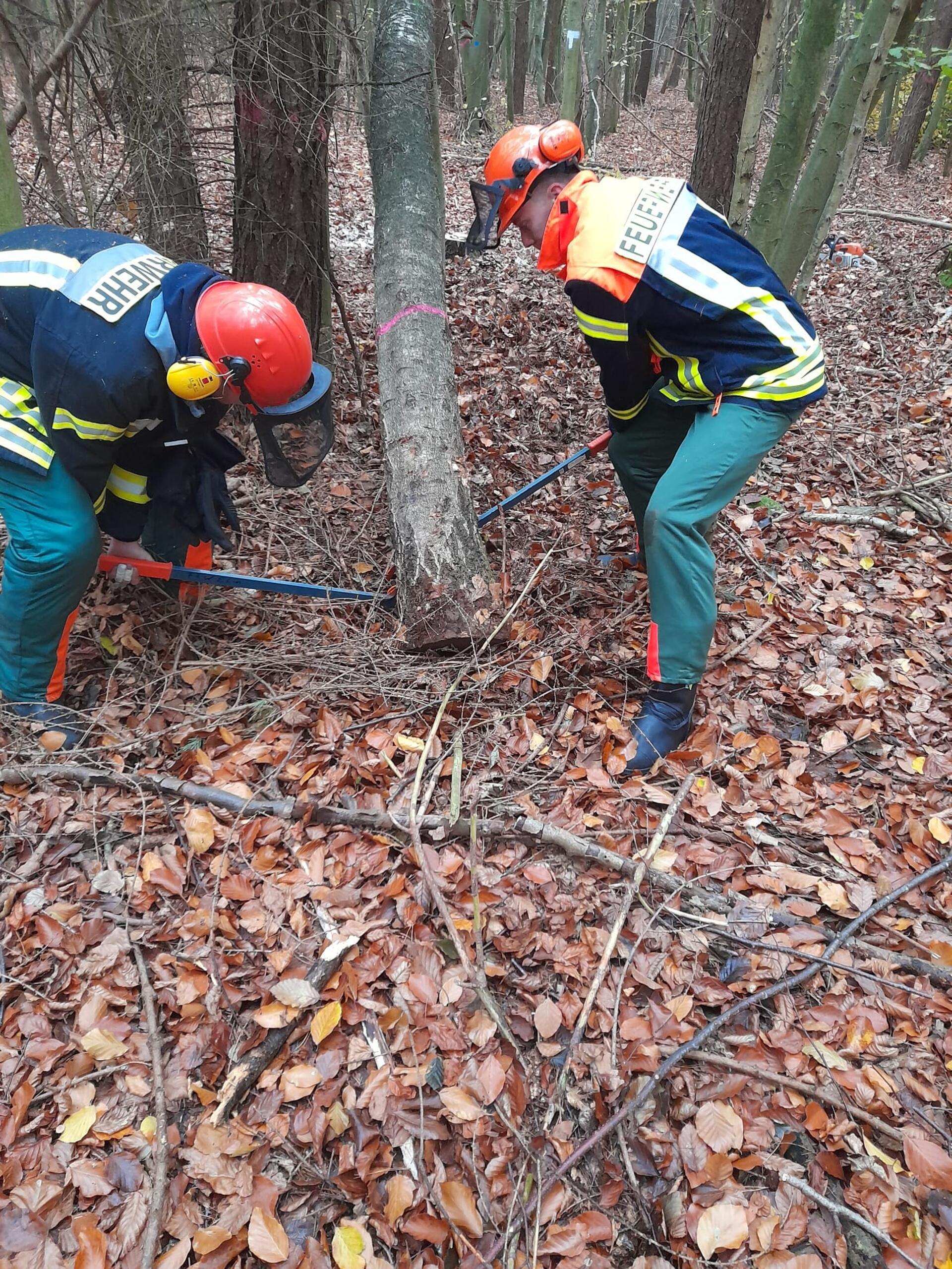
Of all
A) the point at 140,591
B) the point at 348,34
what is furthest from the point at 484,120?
the point at 140,591

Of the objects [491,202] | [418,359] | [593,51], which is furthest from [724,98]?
[593,51]

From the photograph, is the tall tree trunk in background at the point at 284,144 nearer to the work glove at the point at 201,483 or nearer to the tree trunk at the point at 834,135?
the work glove at the point at 201,483

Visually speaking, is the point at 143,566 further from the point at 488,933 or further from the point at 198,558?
the point at 488,933

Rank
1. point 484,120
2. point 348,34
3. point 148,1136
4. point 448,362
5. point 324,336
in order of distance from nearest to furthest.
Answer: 1. point 148,1136
2. point 448,362
3. point 348,34
4. point 324,336
5. point 484,120

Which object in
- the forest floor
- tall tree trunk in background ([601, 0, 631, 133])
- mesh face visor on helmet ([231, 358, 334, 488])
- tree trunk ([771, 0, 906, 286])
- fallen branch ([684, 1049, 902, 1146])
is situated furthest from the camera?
tall tree trunk in background ([601, 0, 631, 133])

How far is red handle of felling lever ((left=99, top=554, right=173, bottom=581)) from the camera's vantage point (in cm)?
314

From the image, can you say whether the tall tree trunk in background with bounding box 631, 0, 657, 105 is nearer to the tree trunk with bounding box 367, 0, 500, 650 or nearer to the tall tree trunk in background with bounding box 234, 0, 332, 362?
the tree trunk with bounding box 367, 0, 500, 650

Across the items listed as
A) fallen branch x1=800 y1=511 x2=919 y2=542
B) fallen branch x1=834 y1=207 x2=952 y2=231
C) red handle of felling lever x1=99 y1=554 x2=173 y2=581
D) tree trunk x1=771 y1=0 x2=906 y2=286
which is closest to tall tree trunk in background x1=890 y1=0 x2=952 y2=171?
fallen branch x1=834 y1=207 x2=952 y2=231

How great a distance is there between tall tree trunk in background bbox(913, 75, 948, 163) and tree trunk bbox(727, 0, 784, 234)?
1318cm

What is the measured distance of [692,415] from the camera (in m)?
3.18

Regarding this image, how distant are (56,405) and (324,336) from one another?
2.64 meters

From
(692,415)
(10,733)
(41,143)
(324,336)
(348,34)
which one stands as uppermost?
(348,34)

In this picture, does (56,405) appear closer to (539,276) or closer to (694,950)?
(694,950)

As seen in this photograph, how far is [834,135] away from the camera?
5551 mm
